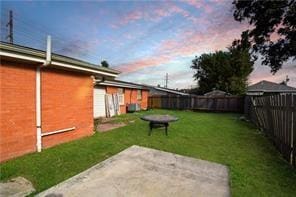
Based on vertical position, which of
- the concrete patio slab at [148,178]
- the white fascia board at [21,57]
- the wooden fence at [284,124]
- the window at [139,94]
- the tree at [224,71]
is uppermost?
the tree at [224,71]

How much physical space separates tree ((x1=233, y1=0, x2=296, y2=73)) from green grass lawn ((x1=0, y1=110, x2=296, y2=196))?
11918mm

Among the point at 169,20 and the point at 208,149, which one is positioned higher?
the point at 169,20

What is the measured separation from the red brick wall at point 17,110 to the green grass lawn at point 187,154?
0.34 metres

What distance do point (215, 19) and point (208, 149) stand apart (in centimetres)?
899

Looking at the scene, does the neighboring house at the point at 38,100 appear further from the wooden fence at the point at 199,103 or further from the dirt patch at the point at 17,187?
the wooden fence at the point at 199,103

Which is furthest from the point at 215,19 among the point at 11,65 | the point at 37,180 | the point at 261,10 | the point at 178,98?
the point at 178,98

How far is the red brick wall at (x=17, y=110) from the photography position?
225 inches

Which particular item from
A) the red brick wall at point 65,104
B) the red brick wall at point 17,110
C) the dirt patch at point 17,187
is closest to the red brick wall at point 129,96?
the red brick wall at point 65,104

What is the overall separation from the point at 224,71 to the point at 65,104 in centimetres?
4246

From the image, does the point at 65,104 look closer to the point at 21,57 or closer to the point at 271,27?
the point at 21,57

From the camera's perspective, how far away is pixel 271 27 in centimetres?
1911

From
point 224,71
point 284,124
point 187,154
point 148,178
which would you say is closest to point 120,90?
point 187,154

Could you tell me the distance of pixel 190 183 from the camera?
15.7 ft

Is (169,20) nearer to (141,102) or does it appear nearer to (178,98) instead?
(141,102)
